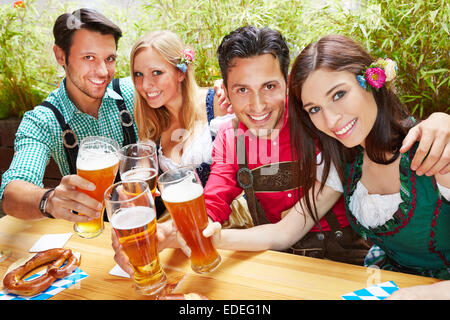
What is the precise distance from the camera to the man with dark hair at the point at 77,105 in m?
2.11

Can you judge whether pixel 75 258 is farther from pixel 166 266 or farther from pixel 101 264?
pixel 166 266

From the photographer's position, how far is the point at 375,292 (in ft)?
3.43

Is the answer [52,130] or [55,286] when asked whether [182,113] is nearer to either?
[52,130]

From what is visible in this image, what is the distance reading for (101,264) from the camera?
4.37 feet

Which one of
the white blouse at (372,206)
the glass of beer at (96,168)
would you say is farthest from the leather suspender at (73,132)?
the white blouse at (372,206)

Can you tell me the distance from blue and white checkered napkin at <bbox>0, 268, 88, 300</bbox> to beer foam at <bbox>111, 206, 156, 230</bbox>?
39 centimetres

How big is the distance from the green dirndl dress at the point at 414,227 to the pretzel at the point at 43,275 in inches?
46.2

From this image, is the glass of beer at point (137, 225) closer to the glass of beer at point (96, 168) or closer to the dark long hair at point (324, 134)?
the glass of beer at point (96, 168)

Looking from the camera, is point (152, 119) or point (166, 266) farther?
point (152, 119)

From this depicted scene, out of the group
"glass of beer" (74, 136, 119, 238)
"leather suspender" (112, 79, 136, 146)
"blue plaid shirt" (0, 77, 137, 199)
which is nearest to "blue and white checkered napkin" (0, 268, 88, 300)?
"glass of beer" (74, 136, 119, 238)

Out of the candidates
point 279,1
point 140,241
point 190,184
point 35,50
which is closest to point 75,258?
point 140,241

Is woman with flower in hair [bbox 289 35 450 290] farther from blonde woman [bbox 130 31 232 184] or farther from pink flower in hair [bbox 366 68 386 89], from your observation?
blonde woman [bbox 130 31 232 184]

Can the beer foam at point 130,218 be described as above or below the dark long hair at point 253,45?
below
